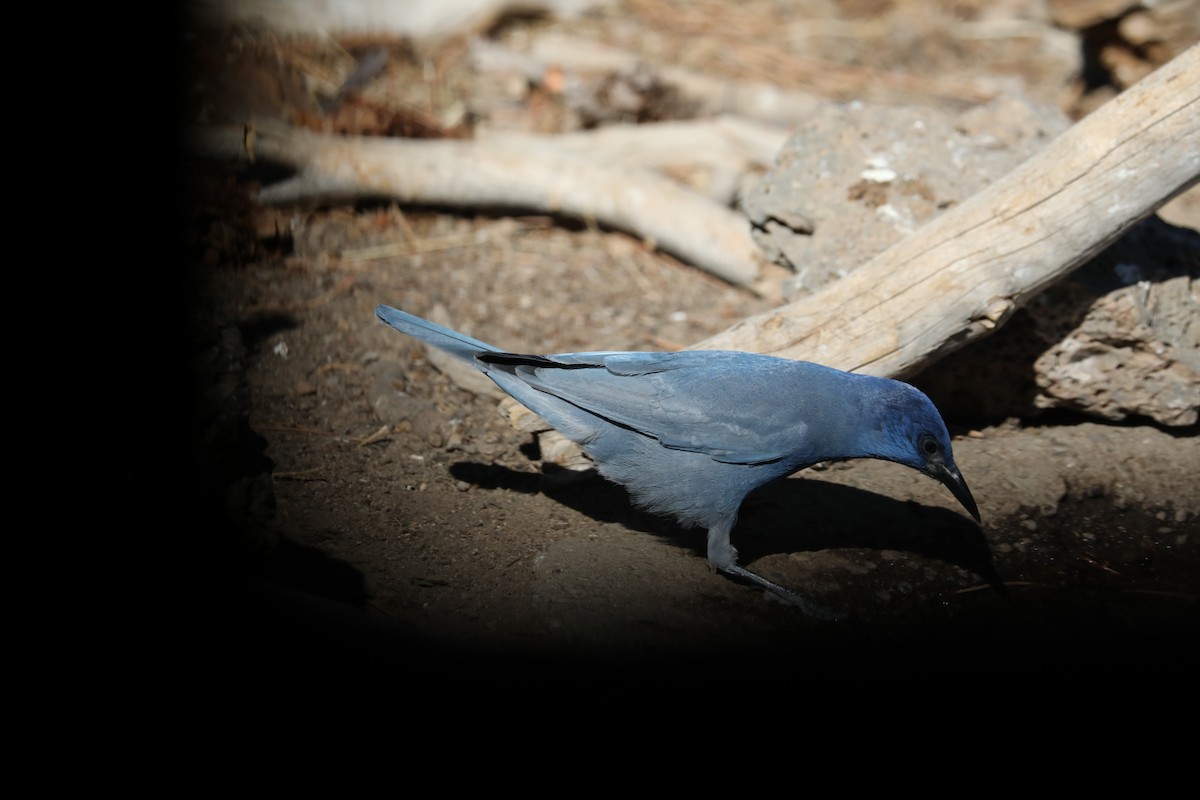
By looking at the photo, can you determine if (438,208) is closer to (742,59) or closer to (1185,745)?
(742,59)

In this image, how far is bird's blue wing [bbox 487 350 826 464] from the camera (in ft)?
10.0

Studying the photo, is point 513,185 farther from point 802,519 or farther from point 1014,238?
point 1014,238

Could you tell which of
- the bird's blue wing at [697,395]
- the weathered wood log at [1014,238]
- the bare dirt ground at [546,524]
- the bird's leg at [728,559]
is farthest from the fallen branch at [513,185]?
the bird's leg at [728,559]

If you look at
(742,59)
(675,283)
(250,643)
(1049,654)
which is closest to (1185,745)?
(1049,654)

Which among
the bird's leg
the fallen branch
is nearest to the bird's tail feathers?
the bird's leg

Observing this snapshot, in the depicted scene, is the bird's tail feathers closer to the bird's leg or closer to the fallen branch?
the bird's leg

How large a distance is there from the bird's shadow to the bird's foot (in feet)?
0.60

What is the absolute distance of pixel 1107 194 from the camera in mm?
3322

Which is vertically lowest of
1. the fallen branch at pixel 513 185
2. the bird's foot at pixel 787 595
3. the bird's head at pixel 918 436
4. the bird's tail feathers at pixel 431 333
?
the bird's foot at pixel 787 595

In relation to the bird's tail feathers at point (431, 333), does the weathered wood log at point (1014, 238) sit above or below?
above

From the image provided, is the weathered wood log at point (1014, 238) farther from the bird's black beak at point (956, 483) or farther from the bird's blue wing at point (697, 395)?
the bird's black beak at point (956, 483)

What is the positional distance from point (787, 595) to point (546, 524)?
86 centimetres

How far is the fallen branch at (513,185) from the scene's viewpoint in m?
5.07

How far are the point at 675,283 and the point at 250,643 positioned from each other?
3422 millimetres
